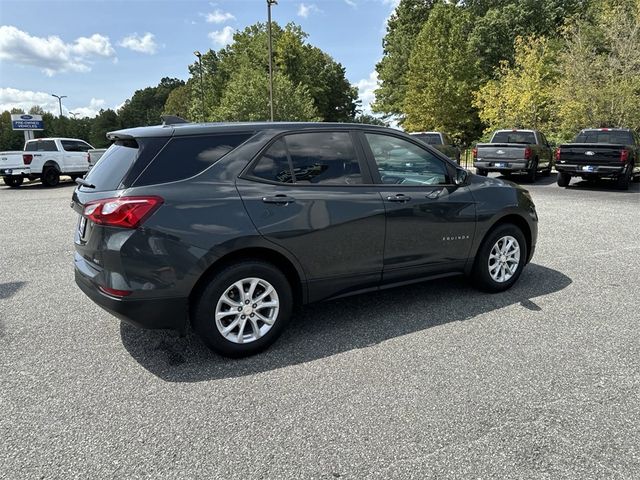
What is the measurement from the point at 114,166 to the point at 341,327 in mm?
2214

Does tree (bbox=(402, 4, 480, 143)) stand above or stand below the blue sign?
above

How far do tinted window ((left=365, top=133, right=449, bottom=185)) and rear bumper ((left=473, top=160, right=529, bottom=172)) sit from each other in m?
12.0

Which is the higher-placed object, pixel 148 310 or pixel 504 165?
pixel 504 165

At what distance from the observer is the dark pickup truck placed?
1324 cm

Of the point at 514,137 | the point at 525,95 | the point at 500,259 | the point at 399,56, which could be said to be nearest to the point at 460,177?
the point at 500,259

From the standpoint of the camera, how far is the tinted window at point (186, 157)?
318 cm

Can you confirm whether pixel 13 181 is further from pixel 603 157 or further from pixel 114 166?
pixel 603 157

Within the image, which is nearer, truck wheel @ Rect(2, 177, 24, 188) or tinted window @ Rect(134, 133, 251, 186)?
tinted window @ Rect(134, 133, 251, 186)

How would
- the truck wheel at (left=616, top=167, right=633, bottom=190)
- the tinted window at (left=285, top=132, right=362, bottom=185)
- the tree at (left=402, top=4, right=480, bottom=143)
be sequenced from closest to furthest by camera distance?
the tinted window at (left=285, top=132, right=362, bottom=185), the truck wheel at (left=616, top=167, right=633, bottom=190), the tree at (left=402, top=4, right=480, bottom=143)

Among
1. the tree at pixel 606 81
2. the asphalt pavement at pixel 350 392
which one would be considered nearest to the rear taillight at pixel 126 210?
the asphalt pavement at pixel 350 392

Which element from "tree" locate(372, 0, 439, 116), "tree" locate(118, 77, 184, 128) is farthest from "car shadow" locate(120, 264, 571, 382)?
"tree" locate(118, 77, 184, 128)

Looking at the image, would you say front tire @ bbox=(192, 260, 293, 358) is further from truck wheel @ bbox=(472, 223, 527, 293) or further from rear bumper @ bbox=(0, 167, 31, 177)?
rear bumper @ bbox=(0, 167, 31, 177)

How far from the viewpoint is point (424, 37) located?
3897 cm

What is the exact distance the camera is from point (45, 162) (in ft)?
59.1
